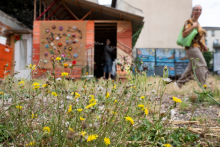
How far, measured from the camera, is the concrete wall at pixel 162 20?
20859mm

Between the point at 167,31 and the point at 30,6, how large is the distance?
591 inches

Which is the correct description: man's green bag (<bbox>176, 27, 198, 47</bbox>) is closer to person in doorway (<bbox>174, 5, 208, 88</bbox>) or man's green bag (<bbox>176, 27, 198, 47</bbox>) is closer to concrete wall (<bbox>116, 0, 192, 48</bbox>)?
person in doorway (<bbox>174, 5, 208, 88</bbox>)

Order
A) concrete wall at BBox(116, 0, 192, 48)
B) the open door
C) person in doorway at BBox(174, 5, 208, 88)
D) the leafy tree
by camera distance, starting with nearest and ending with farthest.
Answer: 1. person in doorway at BBox(174, 5, 208, 88)
2. the open door
3. the leafy tree
4. concrete wall at BBox(116, 0, 192, 48)

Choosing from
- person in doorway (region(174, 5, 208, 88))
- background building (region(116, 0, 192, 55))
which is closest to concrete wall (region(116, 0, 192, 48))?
background building (region(116, 0, 192, 55))

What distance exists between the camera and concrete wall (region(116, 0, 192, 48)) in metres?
20.9

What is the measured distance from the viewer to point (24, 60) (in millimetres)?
10508

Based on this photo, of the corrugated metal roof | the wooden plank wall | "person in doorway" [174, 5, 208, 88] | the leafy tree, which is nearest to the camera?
"person in doorway" [174, 5, 208, 88]

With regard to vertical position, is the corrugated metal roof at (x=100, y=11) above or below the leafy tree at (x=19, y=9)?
below

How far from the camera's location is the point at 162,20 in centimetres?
2116

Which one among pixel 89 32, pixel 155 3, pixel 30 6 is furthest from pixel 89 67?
pixel 155 3

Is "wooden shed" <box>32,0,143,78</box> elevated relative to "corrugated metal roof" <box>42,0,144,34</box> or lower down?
lower down

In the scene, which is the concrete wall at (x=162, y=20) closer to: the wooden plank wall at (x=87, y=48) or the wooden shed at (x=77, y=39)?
the wooden shed at (x=77, y=39)

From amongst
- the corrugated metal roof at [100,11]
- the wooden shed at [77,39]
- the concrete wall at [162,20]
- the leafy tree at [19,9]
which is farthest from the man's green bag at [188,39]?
the concrete wall at [162,20]

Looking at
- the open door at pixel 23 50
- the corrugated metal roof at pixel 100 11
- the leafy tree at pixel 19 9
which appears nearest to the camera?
the corrugated metal roof at pixel 100 11
